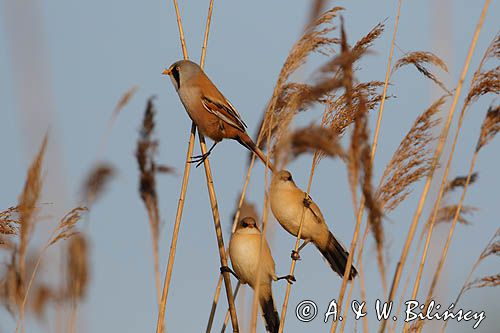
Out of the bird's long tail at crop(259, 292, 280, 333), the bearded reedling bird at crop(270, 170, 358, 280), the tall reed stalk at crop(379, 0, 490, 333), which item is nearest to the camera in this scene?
the tall reed stalk at crop(379, 0, 490, 333)

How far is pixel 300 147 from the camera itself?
1.80 metres

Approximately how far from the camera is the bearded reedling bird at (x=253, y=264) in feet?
10.5

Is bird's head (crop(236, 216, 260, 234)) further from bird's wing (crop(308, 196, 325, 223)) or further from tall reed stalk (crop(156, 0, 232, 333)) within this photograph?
tall reed stalk (crop(156, 0, 232, 333))

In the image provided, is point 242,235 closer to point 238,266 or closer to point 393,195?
point 238,266

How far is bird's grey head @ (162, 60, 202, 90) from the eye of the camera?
326 centimetres

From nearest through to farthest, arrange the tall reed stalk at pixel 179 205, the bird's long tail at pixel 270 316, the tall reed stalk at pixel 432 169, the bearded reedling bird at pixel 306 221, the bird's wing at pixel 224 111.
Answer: the tall reed stalk at pixel 432 169
the tall reed stalk at pixel 179 205
the bird's long tail at pixel 270 316
the bird's wing at pixel 224 111
the bearded reedling bird at pixel 306 221

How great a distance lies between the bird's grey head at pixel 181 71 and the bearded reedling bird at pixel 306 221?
0.70m

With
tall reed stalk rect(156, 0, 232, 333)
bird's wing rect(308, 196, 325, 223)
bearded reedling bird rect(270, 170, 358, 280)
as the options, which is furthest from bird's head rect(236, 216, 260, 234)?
tall reed stalk rect(156, 0, 232, 333)

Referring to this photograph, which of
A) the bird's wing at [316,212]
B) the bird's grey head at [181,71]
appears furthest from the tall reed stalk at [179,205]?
the bird's wing at [316,212]

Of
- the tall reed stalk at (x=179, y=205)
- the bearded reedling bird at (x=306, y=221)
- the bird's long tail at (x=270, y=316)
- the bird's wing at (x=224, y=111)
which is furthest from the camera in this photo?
the bearded reedling bird at (x=306, y=221)

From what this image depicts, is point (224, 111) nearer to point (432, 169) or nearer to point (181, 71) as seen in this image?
point (181, 71)

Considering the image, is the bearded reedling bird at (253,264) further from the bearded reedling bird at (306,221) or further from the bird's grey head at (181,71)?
the bird's grey head at (181,71)

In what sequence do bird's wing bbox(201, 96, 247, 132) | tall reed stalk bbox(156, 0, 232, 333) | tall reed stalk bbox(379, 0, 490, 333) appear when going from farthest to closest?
bird's wing bbox(201, 96, 247, 132)
tall reed stalk bbox(156, 0, 232, 333)
tall reed stalk bbox(379, 0, 490, 333)

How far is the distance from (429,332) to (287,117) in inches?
39.4
